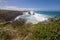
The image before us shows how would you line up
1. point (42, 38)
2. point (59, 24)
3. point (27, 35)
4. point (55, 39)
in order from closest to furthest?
point (55, 39) < point (42, 38) < point (59, 24) < point (27, 35)

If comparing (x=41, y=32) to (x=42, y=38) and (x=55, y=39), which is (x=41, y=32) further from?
(x=55, y=39)

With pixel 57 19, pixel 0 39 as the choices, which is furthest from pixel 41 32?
pixel 0 39

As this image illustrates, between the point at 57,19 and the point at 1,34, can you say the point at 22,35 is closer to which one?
the point at 1,34

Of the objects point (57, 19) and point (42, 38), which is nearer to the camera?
point (42, 38)

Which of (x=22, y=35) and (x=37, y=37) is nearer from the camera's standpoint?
(x=37, y=37)

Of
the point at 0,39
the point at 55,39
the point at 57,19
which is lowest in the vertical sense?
the point at 0,39

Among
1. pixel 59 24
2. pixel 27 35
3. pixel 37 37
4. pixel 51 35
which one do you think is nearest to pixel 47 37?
pixel 51 35

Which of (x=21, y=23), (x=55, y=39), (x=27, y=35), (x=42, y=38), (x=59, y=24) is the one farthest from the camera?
(x=21, y=23)

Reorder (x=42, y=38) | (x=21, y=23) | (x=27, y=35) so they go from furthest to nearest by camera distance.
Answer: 1. (x=21, y=23)
2. (x=27, y=35)
3. (x=42, y=38)

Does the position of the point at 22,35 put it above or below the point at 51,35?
below
